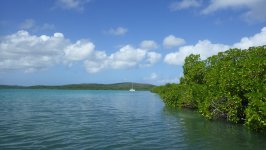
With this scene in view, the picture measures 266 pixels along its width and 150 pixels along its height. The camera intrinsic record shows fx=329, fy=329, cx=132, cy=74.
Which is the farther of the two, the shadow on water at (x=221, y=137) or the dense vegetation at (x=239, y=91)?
the dense vegetation at (x=239, y=91)

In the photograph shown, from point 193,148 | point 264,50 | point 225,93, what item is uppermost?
point 264,50

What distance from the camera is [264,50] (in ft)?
115

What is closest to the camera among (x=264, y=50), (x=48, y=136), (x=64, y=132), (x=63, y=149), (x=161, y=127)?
(x=63, y=149)

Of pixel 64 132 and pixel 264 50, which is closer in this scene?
pixel 64 132

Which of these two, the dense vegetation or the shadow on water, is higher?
the dense vegetation

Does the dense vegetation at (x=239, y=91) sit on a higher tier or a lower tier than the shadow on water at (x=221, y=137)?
higher

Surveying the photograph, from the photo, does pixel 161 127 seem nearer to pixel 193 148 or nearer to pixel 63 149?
pixel 193 148

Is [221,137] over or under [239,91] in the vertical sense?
under

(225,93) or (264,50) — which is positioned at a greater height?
(264,50)

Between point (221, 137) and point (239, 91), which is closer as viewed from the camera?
point (221, 137)

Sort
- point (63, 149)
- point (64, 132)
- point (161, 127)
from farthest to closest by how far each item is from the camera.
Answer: point (161, 127) → point (64, 132) → point (63, 149)

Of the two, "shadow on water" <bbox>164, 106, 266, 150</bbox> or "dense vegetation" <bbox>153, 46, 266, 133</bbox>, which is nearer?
"shadow on water" <bbox>164, 106, 266, 150</bbox>

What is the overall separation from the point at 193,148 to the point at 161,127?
9.38m

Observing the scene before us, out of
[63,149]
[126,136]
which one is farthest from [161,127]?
[63,149]
